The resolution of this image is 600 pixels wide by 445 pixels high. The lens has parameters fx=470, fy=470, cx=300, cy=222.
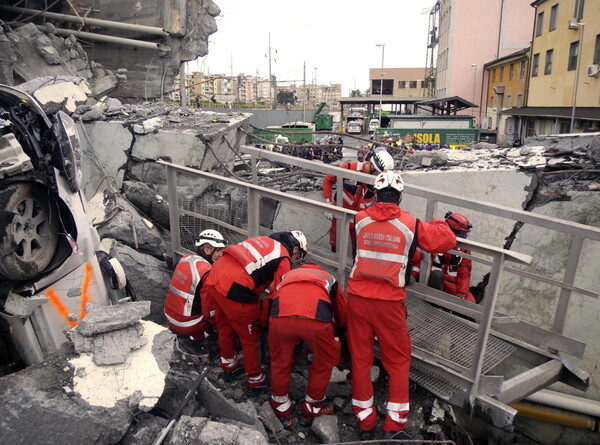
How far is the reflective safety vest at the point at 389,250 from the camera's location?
3.20m

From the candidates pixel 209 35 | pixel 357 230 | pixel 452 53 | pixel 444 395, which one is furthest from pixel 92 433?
pixel 452 53

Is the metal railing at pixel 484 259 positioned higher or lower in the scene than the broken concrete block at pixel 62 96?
lower

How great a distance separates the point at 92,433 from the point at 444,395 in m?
2.35

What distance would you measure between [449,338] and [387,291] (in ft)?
3.10

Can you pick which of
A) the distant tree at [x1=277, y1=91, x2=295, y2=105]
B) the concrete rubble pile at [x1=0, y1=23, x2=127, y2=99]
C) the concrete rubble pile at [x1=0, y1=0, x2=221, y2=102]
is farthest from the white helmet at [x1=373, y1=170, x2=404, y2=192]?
the distant tree at [x1=277, y1=91, x2=295, y2=105]

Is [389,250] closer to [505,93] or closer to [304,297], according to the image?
[304,297]

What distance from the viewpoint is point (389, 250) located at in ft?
10.6

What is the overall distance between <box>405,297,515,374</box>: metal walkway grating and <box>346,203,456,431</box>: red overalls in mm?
423

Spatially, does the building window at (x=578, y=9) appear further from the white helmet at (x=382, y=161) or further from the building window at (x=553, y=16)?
the white helmet at (x=382, y=161)

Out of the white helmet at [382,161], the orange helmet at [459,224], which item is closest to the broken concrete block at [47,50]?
the white helmet at [382,161]

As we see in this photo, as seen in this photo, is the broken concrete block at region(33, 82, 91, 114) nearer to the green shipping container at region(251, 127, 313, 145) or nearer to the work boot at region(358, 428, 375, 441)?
the green shipping container at region(251, 127, 313, 145)

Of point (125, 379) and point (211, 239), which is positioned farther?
point (211, 239)

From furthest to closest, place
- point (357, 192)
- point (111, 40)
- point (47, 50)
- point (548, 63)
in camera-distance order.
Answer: point (548, 63) → point (111, 40) → point (47, 50) → point (357, 192)

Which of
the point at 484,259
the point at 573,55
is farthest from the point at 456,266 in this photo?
the point at 573,55
